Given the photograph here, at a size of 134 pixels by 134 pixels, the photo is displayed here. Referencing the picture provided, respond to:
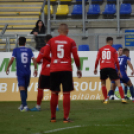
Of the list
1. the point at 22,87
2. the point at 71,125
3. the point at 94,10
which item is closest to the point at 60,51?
the point at 71,125

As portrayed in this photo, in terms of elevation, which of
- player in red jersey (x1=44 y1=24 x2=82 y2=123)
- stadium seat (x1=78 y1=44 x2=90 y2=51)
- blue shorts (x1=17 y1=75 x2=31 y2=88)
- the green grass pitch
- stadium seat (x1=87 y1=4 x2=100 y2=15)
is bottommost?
the green grass pitch

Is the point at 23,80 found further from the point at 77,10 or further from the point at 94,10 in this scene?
the point at 94,10

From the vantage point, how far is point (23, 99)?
31.2ft

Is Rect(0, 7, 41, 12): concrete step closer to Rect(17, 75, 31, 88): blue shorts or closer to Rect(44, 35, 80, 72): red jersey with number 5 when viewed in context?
Rect(17, 75, 31, 88): blue shorts

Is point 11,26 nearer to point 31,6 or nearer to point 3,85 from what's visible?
point 31,6

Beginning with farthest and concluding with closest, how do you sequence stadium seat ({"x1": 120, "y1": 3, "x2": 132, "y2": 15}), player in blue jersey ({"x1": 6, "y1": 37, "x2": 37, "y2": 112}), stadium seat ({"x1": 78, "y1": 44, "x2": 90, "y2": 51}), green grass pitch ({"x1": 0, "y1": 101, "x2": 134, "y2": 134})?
stadium seat ({"x1": 120, "y1": 3, "x2": 132, "y2": 15}) → stadium seat ({"x1": 78, "y1": 44, "x2": 90, "y2": 51}) → player in blue jersey ({"x1": 6, "y1": 37, "x2": 37, "y2": 112}) → green grass pitch ({"x1": 0, "y1": 101, "x2": 134, "y2": 134})

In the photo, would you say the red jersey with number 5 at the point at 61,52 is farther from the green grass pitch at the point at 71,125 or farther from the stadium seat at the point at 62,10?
the stadium seat at the point at 62,10

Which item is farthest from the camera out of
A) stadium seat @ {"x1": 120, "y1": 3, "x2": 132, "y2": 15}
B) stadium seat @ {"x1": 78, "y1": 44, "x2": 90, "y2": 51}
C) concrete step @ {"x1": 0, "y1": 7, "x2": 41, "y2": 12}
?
stadium seat @ {"x1": 120, "y1": 3, "x2": 132, "y2": 15}

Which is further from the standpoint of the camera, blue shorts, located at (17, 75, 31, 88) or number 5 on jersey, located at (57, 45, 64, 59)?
blue shorts, located at (17, 75, 31, 88)

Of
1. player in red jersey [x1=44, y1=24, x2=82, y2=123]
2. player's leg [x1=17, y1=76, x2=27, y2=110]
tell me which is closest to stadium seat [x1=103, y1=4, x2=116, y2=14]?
player's leg [x1=17, y1=76, x2=27, y2=110]

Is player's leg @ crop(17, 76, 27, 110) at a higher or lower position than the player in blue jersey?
lower

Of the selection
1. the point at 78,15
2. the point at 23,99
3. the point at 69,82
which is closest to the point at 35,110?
the point at 23,99

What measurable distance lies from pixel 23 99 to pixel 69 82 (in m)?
2.73

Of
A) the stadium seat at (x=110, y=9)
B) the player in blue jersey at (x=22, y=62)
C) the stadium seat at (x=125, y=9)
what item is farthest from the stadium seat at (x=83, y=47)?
the stadium seat at (x=125, y=9)
